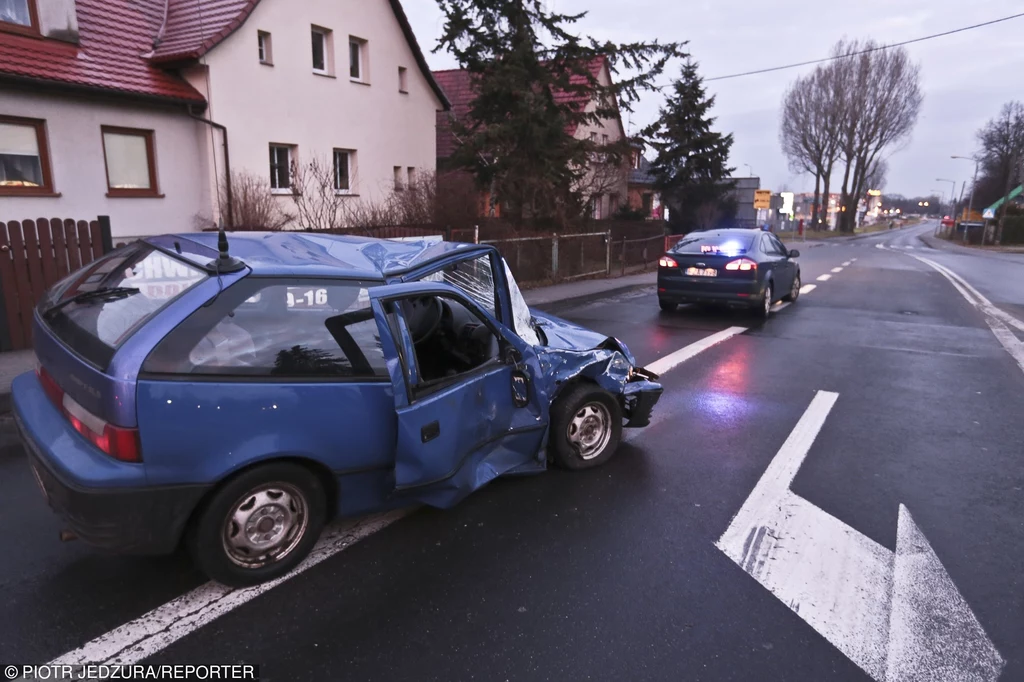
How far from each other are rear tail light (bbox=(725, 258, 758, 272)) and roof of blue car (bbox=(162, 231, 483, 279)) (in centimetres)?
799

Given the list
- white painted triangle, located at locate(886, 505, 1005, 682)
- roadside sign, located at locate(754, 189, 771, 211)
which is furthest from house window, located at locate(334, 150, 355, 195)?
roadside sign, located at locate(754, 189, 771, 211)

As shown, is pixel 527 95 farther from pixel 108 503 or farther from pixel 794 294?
pixel 108 503

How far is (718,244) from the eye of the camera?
37.5 feet

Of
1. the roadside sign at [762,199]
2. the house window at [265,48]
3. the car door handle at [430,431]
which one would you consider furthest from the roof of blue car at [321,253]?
the roadside sign at [762,199]

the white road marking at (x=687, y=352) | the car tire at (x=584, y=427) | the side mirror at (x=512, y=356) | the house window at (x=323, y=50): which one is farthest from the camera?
the house window at (x=323, y=50)

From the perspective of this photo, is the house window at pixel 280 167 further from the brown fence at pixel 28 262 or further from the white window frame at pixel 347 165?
the brown fence at pixel 28 262

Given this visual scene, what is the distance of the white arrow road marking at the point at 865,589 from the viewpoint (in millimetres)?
2719

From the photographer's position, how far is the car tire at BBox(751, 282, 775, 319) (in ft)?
36.9

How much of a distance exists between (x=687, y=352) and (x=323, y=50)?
48.2 feet

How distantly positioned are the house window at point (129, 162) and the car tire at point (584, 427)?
13.0 metres

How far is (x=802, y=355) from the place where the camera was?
869 centimetres

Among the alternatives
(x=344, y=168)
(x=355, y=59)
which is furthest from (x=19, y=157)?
(x=355, y=59)

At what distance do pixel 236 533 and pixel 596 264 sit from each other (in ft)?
52.6

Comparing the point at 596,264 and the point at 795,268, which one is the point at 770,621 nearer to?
the point at 795,268
